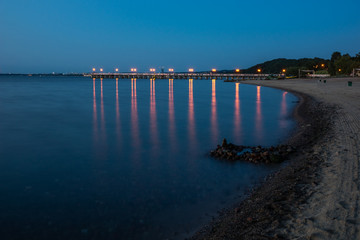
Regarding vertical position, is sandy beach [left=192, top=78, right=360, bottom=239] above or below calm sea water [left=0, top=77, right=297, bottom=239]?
above

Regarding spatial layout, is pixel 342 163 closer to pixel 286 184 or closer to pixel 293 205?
pixel 286 184

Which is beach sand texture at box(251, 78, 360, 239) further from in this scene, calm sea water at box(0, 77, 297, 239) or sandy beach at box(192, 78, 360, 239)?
calm sea water at box(0, 77, 297, 239)

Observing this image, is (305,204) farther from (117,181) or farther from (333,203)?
(117,181)

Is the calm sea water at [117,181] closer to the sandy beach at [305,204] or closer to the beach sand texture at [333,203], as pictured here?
the sandy beach at [305,204]

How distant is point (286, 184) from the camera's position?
7887mm

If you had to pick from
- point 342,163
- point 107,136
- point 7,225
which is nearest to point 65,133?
point 107,136

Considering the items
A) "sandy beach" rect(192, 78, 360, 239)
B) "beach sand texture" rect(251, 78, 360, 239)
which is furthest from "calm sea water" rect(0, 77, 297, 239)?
"beach sand texture" rect(251, 78, 360, 239)

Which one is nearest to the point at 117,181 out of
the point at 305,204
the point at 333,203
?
the point at 305,204

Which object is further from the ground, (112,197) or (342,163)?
(342,163)

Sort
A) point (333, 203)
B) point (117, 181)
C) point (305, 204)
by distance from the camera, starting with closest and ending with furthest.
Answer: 1. point (333, 203)
2. point (305, 204)
3. point (117, 181)

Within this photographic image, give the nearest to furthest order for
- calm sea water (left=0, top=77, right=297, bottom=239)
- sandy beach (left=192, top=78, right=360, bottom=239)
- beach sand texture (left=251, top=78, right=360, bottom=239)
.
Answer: beach sand texture (left=251, top=78, right=360, bottom=239)
sandy beach (left=192, top=78, right=360, bottom=239)
calm sea water (left=0, top=77, right=297, bottom=239)

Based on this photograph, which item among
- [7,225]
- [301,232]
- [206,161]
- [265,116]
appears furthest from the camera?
[265,116]

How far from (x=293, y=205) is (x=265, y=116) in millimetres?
18963

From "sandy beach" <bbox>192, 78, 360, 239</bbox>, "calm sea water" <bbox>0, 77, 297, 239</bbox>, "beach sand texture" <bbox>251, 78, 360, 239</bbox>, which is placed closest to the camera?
"beach sand texture" <bbox>251, 78, 360, 239</bbox>
